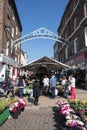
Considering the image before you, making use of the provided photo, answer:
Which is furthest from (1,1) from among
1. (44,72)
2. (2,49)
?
(44,72)

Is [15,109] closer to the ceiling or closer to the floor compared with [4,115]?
closer to the ceiling

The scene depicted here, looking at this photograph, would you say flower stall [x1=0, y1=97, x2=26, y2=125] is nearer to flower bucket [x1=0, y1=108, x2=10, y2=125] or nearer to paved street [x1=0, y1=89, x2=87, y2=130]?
flower bucket [x1=0, y1=108, x2=10, y2=125]

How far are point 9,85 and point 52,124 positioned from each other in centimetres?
826

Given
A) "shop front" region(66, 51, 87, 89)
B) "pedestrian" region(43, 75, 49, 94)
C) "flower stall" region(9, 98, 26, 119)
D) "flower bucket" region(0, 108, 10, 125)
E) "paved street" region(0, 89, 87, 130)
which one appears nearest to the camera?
"paved street" region(0, 89, 87, 130)

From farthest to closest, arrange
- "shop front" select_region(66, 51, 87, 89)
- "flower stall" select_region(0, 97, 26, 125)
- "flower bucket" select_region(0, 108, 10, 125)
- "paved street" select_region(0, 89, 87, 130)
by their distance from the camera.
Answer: "shop front" select_region(66, 51, 87, 89) < "flower stall" select_region(0, 97, 26, 125) < "flower bucket" select_region(0, 108, 10, 125) < "paved street" select_region(0, 89, 87, 130)

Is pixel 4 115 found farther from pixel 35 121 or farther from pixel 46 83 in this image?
pixel 46 83

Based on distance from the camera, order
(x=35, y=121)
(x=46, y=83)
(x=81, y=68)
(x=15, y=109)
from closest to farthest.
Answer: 1. (x=35, y=121)
2. (x=15, y=109)
3. (x=46, y=83)
4. (x=81, y=68)

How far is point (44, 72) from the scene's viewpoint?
2212 centimetres

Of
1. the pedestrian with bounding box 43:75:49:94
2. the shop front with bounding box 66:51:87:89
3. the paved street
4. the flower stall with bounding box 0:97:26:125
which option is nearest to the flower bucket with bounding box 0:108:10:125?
the flower stall with bounding box 0:97:26:125

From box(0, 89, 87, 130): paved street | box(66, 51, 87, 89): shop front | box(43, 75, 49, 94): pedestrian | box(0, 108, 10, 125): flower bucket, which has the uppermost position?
box(66, 51, 87, 89): shop front

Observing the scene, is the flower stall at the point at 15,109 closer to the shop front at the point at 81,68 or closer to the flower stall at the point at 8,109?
the flower stall at the point at 8,109

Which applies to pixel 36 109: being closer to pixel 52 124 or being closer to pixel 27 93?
pixel 52 124

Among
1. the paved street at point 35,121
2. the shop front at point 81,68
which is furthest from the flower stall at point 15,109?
the shop front at point 81,68

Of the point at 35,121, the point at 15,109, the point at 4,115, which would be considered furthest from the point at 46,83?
the point at 4,115
